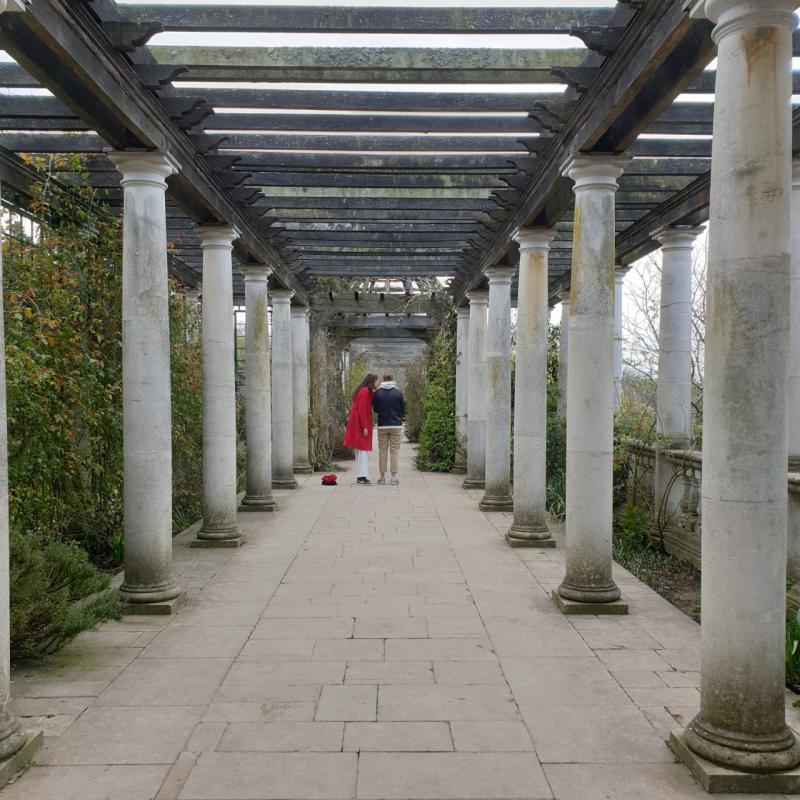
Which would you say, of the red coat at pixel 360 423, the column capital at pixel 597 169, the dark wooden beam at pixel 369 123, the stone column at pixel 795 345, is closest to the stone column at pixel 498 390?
the red coat at pixel 360 423

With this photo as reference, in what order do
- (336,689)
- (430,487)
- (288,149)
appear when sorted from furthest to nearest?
(430,487)
(288,149)
(336,689)

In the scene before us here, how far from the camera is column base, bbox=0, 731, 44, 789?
3.33 metres

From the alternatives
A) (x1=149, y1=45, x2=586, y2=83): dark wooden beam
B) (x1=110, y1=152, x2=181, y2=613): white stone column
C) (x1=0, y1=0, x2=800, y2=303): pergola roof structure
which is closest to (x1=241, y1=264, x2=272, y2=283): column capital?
(x1=0, y1=0, x2=800, y2=303): pergola roof structure

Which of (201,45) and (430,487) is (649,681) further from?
(430,487)

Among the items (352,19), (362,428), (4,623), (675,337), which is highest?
(352,19)

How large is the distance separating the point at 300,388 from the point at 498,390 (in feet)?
17.0

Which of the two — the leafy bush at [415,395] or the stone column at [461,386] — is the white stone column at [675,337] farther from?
the leafy bush at [415,395]

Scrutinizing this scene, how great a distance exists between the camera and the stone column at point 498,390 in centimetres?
1039

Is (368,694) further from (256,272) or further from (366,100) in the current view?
(256,272)

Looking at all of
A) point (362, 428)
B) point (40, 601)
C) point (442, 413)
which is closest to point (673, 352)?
point (362, 428)

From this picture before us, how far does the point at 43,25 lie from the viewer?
4.00m

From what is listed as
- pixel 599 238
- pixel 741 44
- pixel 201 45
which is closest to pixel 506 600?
pixel 599 238

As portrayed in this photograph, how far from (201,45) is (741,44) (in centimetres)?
370

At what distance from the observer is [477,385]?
41.7ft
